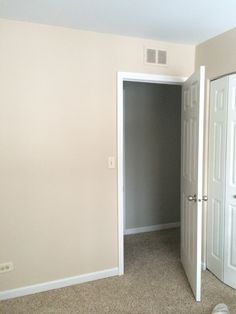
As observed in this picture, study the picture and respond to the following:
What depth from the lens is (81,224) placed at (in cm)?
257

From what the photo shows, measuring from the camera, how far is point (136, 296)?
2.38 m

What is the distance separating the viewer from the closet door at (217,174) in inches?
98.0

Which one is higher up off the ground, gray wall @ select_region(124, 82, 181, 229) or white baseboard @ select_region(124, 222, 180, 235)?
gray wall @ select_region(124, 82, 181, 229)

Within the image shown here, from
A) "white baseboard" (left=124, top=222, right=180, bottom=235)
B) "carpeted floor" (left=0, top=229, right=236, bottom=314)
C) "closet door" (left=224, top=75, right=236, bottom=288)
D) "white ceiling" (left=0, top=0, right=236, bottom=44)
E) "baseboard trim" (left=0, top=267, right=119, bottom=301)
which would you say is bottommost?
"carpeted floor" (left=0, top=229, right=236, bottom=314)

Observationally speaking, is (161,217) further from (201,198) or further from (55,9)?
(55,9)

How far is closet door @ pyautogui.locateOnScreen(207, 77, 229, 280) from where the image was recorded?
8.16ft

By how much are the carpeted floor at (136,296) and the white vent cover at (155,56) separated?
2239mm

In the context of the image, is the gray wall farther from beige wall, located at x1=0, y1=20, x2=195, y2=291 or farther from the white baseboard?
beige wall, located at x1=0, y1=20, x2=195, y2=291

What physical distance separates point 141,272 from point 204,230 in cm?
82

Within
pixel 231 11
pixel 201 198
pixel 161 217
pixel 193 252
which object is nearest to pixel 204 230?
pixel 193 252

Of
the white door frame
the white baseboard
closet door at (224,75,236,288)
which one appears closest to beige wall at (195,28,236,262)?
closet door at (224,75,236,288)

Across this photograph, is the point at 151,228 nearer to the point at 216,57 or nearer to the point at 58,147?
the point at 58,147

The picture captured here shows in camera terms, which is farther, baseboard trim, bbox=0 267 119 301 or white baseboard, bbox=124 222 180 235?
white baseboard, bbox=124 222 180 235

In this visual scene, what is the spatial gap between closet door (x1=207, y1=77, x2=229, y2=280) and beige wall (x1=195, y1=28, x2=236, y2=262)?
6cm
